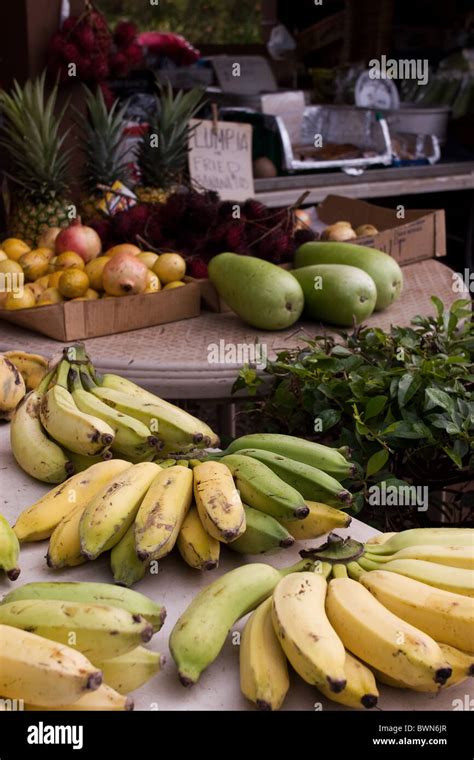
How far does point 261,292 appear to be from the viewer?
2236 mm

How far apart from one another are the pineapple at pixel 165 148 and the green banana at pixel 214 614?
2.27 meters

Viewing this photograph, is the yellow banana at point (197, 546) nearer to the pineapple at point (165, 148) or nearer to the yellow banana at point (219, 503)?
the yellow banana at point (219, 503)

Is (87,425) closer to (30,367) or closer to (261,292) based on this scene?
(30,367)

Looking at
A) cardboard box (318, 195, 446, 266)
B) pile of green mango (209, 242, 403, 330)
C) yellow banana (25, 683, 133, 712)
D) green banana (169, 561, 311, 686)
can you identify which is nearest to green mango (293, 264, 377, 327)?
pile of green mango (209, 242, 403, 330)

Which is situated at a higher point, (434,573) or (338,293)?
(338,293)

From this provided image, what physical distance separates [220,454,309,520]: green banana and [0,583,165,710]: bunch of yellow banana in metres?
0.24

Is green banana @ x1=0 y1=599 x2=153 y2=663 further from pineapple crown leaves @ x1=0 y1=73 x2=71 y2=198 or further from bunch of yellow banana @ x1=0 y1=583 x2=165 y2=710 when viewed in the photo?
pineapple crown leaves @ x1=0 y1=73 x2=71 y2=198

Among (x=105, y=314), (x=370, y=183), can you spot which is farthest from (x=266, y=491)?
(x=370, y=183)

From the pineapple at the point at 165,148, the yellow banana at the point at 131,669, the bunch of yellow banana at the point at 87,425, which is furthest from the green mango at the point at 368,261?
the yellow banana at the point at 131,669

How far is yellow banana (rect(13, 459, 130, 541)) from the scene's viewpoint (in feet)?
4.15

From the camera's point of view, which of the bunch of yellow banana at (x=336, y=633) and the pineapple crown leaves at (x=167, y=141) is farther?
the pineapple crown leaves at (x=167, y=141)

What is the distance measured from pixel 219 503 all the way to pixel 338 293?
121 cm

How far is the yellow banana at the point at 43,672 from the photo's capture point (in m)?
0.83

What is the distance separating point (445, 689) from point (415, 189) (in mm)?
3733
